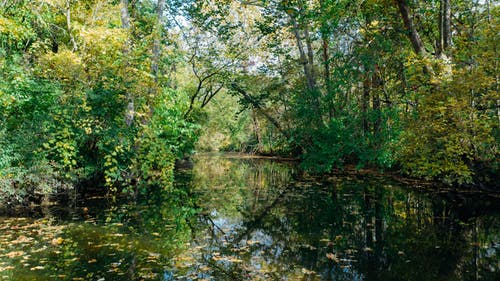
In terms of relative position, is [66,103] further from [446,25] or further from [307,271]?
[446,25]

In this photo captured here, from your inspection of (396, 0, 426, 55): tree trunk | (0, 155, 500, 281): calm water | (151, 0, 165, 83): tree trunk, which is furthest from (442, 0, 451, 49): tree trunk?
(151, 0, 165, 83): tree trunk

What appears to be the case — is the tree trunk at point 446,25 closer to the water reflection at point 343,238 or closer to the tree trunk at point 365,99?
the water reflection at point 343,238

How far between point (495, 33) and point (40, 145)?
1367 centimetres

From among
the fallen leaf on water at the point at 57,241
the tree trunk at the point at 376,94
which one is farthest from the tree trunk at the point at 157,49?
the tree trunk at the point at 376,94

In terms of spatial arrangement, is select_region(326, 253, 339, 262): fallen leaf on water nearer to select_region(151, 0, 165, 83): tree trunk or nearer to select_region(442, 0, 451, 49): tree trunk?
select_region(442, 0, 451, 49): tree trunk

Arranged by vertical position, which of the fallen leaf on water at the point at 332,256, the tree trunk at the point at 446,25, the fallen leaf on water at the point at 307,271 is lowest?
the fallen leaf on water at the point at 307,271

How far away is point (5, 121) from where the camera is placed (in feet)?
30.6

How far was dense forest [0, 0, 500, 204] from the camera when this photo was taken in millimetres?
8953

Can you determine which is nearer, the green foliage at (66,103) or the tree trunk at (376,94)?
the green foliage at (66,103)

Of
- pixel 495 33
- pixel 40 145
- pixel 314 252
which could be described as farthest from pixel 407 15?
pixel 40 145

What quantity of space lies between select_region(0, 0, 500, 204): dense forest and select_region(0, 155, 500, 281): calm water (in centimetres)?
126

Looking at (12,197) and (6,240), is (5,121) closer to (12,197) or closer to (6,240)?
(12,197)

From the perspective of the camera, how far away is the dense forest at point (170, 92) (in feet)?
29.4

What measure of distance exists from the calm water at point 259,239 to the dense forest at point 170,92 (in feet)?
4.14
